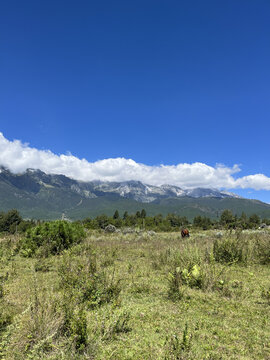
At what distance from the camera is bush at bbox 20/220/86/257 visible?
13.2m

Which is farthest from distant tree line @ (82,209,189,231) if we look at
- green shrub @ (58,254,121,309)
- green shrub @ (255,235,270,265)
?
green shrub @ (58,254,121,309)

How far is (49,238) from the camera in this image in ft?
43.3

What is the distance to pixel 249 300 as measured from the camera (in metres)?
6.29

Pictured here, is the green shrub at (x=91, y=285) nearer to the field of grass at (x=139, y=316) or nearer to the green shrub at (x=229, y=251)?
the field of grass at (x=139, y=316)

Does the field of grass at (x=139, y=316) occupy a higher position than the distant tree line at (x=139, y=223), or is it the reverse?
the field of grass at (x=139, y=316)

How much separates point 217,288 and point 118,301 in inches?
133

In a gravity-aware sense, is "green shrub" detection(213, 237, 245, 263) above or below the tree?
above

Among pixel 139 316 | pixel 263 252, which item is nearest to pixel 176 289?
pixel 139 316

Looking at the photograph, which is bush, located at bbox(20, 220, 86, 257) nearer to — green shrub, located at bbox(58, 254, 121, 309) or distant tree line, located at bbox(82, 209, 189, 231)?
green shrub, located at bbox(58, 254, 121, 309)

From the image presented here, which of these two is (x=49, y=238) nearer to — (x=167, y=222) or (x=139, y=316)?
(x=139, y=316)

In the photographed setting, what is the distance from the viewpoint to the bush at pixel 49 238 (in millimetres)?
13223

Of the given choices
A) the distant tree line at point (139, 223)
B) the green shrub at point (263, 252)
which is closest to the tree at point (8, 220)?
the distant tree line at point (139, 223)

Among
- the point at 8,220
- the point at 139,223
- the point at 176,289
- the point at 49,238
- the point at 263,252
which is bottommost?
the point at 8,220

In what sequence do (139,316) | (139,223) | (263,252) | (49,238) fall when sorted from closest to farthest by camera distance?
(139,316), (263,252), (49,238), (139,223)
